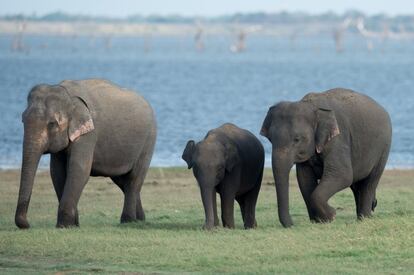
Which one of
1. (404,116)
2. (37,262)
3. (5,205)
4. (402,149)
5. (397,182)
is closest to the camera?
(37,262)

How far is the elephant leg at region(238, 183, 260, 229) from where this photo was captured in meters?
18.2

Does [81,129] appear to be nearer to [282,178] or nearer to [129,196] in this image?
[129,196]

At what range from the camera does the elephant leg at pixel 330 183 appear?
17.4 meters

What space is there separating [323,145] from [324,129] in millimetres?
208

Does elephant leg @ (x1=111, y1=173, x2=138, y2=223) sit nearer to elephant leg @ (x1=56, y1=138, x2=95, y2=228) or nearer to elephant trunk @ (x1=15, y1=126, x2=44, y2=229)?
elephant leg @ (x1=56, y1=138, x2=95, y2=228)

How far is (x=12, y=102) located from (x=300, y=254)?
2062 inches

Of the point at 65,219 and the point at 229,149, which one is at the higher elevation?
the point at 229,149

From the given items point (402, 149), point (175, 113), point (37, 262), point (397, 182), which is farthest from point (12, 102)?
point (37, 262)

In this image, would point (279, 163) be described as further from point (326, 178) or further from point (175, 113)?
point (175, 113)

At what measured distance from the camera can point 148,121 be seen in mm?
19547

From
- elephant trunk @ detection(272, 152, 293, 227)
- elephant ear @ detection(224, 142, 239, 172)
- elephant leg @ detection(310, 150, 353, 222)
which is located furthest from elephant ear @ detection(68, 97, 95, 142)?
elephant leg @ detection(310, 150, 353, 222)

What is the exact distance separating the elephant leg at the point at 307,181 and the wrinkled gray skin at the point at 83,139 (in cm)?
252

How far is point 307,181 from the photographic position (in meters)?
17.8

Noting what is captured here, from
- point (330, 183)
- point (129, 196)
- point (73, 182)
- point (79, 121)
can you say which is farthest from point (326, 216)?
point (79, 121)
